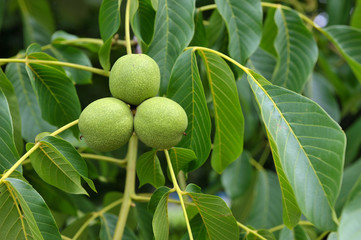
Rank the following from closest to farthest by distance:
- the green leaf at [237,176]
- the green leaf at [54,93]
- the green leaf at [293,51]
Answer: the green leaf at [54,93], the green leaf at [293,51], the green leaf at [237,176]

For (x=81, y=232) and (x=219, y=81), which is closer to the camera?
(x=219, y=81)

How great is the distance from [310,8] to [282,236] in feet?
5.12

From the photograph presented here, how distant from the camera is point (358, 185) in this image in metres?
0.68

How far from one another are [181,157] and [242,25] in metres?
0.39

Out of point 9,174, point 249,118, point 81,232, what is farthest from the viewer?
point 249,118

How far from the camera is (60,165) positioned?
2.93 feet

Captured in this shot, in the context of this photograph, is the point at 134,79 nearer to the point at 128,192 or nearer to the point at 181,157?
the point at 181,157

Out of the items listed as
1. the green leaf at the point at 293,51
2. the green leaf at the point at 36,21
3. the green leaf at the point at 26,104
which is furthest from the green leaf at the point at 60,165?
the green leaf at the point at 36,21

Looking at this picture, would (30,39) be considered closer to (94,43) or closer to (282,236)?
(94,43)

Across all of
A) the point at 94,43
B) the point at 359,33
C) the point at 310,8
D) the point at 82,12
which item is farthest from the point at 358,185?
the point at 82,12

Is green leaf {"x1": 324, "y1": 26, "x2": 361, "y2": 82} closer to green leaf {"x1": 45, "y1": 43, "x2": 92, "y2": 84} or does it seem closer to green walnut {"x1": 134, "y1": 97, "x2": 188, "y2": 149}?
green walnut {"x1": 134, "y1": 97, "x2": 188, "y2": 149}

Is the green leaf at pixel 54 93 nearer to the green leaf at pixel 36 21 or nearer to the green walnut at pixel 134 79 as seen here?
the green walnut at pixel 134 79

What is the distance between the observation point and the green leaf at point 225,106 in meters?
0.97

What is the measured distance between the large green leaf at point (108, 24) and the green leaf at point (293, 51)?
0.46 m
